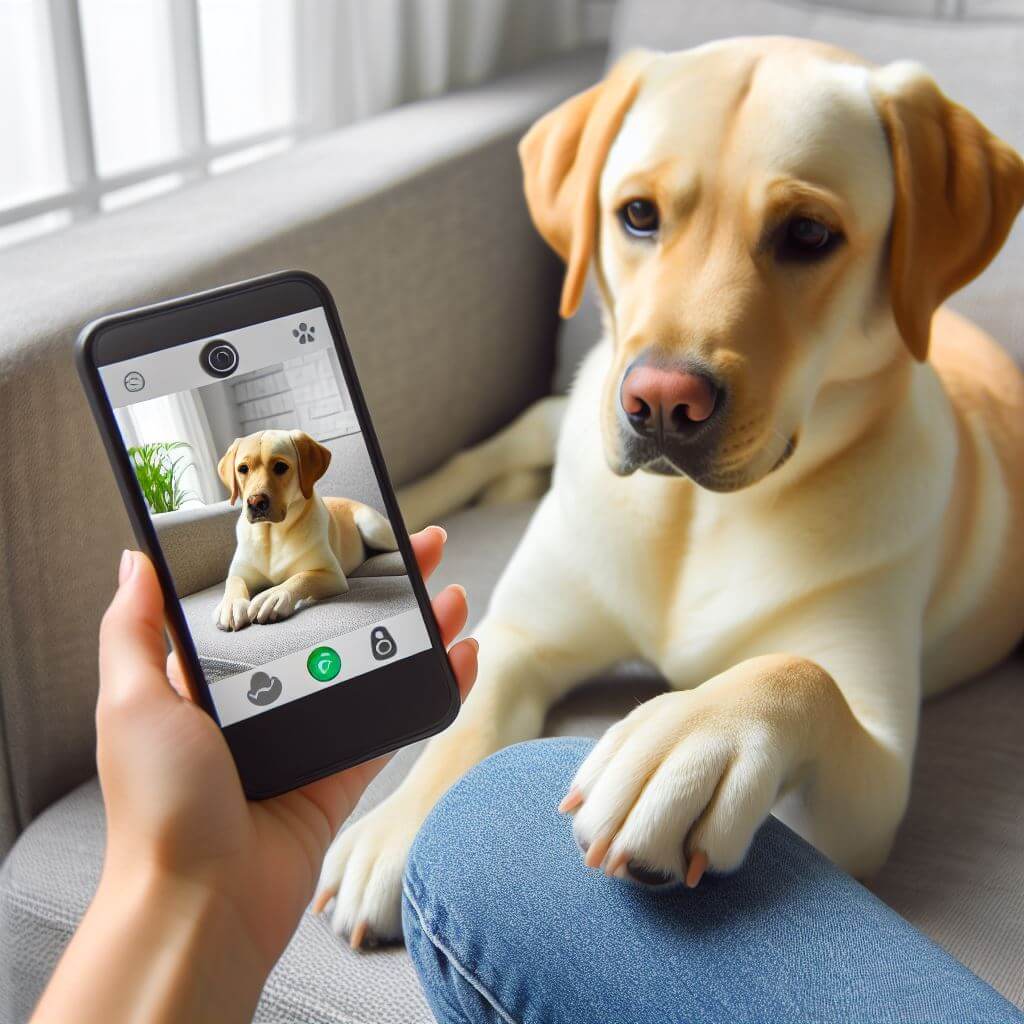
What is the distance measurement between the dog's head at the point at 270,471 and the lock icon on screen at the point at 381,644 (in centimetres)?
→ 11

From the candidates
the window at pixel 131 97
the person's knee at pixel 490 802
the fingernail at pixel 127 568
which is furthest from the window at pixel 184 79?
the person's knee at pixel 490 802

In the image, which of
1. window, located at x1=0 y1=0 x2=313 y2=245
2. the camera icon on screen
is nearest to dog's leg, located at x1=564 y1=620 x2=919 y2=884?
the camera icon on screen

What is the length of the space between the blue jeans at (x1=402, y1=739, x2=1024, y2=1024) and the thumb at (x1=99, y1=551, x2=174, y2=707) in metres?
0.23

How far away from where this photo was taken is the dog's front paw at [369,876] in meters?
0.97

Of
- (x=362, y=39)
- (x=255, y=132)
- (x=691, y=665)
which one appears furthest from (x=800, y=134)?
(x=255, y=132)

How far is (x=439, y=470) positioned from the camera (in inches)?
69.2

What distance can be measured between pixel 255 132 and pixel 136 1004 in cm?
169

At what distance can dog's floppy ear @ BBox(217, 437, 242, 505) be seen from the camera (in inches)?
34.0

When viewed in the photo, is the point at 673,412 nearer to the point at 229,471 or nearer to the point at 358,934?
the point at 229,471

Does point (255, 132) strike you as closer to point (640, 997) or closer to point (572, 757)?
point (572, 757)

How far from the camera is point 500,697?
1196 millimetres

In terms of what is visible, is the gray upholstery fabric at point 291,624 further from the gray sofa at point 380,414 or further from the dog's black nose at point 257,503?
the gray sofa at point 380,414

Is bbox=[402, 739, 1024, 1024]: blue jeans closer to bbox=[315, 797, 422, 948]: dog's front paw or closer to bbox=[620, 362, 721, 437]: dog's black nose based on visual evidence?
bbox=[315, 797, 422, 948]: dog's front paw

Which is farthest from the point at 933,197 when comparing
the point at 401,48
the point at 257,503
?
the point at 401,48
